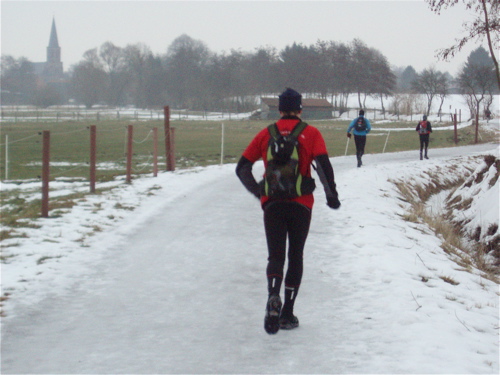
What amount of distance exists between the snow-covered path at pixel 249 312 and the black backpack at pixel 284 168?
3.96ft

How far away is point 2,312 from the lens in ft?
19.3

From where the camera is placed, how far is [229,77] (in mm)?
96625

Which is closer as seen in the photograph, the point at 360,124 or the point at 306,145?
the point at 306,145

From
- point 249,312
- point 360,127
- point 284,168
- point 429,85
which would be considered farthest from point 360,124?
point 429,85

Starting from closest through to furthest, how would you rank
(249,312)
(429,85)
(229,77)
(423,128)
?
(249,312), (423,128), (429,85), (229,77)

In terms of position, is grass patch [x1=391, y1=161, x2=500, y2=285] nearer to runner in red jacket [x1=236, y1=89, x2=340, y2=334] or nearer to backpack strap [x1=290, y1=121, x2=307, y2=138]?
runner in red jacket [x1=236, y1=89, x2=340, y2=334]

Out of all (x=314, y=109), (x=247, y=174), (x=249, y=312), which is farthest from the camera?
(x=314, y=109)

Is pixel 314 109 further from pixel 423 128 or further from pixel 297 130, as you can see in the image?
pixel 297 130

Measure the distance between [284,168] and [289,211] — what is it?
0.36 m

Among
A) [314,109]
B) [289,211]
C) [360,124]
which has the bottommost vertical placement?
[289,211]

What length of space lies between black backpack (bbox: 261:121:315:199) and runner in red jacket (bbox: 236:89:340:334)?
52 mm

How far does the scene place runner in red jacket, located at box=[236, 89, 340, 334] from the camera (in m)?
5.08

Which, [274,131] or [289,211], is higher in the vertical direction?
[274,131]

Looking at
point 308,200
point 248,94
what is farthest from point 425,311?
point 248,94
